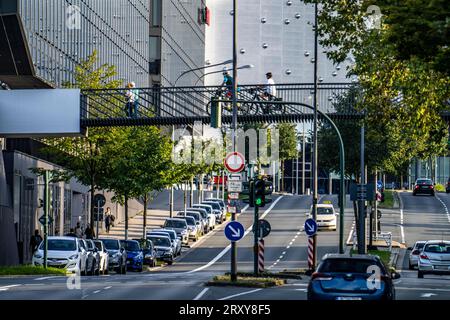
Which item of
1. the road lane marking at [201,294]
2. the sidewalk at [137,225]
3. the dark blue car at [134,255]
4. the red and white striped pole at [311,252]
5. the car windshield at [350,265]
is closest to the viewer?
the car windshield at [350,265]

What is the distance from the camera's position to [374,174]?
7294cm

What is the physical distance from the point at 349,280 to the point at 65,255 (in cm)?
2276

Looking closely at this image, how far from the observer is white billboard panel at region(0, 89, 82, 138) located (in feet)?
165

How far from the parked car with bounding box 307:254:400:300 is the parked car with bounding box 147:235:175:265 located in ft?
123

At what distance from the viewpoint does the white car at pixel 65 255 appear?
45.4 meters

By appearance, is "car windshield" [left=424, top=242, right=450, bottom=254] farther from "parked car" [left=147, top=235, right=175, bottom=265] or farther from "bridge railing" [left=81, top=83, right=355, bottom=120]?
"parked car" [left=147, top=235, right=175, bottom=265]

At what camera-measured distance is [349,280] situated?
24531 millimetres

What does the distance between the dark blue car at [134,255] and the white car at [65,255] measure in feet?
28.1

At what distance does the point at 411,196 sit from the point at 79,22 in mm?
60134

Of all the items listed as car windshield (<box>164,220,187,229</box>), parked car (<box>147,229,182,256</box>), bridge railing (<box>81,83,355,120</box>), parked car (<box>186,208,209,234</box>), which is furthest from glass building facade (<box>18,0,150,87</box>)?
car windshield (<box>164,220,187,229</box>)

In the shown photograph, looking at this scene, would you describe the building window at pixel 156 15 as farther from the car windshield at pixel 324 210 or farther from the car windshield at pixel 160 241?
the car windshield at pixel 160 241

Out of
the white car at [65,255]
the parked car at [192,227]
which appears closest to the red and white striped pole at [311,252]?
the white car at [65,255]

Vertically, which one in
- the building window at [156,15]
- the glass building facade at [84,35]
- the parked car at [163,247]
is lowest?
the parked car at [163,247]

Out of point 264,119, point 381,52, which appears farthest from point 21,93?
point 381,52
